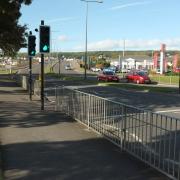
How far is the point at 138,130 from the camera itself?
10.5 meters

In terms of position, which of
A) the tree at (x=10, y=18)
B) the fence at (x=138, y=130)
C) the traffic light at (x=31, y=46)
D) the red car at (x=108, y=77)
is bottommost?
the red car at (x=108, y=77)

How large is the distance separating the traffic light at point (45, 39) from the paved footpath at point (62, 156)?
212 inches

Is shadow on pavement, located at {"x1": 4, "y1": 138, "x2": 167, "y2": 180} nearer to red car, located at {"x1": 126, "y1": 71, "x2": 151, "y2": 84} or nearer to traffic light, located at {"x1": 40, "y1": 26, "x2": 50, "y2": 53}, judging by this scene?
traffic light, located at {"x1": 40, "y1": 26, "x2": 50, "y2": 53}

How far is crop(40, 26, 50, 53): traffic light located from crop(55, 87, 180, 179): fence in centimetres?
520

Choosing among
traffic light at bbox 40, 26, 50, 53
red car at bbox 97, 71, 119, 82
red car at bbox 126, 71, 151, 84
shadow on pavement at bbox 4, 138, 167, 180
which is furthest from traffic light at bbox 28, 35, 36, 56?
red car at bbox 97, 71, 119, 82

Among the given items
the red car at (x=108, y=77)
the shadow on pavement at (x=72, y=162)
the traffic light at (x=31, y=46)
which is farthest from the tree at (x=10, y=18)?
the shadow on pavement at (x=72, y=162)

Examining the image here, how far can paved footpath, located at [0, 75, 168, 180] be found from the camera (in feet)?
28.7

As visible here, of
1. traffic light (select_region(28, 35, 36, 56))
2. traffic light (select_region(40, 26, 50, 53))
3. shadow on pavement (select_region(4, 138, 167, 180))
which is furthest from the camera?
traffic light (select_region(28, 35, 36, 56))

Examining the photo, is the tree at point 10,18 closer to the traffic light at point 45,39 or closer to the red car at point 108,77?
the traffic light at point 45,39

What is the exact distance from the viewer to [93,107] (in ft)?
47.4

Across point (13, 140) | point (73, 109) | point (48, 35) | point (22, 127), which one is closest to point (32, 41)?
point (48, 35)

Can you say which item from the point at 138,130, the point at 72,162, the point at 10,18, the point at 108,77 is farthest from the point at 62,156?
the point at 108,77

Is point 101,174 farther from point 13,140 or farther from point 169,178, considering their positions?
point 13,140

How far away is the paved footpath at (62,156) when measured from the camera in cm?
873
